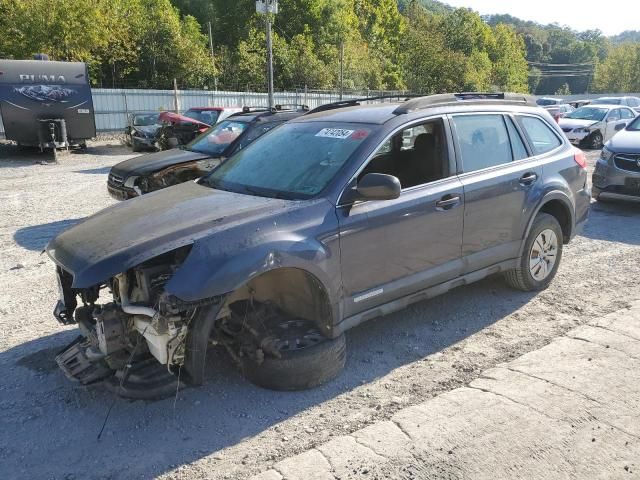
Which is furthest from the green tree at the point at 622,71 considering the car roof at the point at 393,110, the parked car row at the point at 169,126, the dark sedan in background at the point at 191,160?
the car roof at the point at 393,110

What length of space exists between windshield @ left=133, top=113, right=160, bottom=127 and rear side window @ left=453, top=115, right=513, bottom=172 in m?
16.4

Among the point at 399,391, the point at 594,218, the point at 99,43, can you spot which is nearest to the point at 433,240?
the point at 399,391

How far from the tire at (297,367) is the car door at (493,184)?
1522 mm

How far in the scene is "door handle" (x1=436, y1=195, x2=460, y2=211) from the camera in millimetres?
4215

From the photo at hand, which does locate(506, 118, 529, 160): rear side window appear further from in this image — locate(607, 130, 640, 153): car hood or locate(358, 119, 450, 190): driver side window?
locate(607, 130, 640, 153): car hood

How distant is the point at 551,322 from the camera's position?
4738 mm

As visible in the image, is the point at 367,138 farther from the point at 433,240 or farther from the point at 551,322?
the point at 551,322

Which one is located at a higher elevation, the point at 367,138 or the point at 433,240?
the point at 367,138

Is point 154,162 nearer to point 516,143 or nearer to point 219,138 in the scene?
point 219,138

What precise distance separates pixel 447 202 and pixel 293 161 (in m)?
1.23

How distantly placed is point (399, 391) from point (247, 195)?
5.60 ft

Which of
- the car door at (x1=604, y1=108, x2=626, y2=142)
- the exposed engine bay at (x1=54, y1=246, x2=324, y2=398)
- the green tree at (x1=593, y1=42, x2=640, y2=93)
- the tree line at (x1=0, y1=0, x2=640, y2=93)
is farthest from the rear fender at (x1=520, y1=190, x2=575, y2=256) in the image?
the green tree at (x1=593, y1=42, x2=640, y2=93)

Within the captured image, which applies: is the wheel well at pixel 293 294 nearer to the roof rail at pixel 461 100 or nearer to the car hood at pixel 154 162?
the roof rail at pixel 461 100

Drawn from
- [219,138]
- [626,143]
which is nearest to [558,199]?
[626,143]
